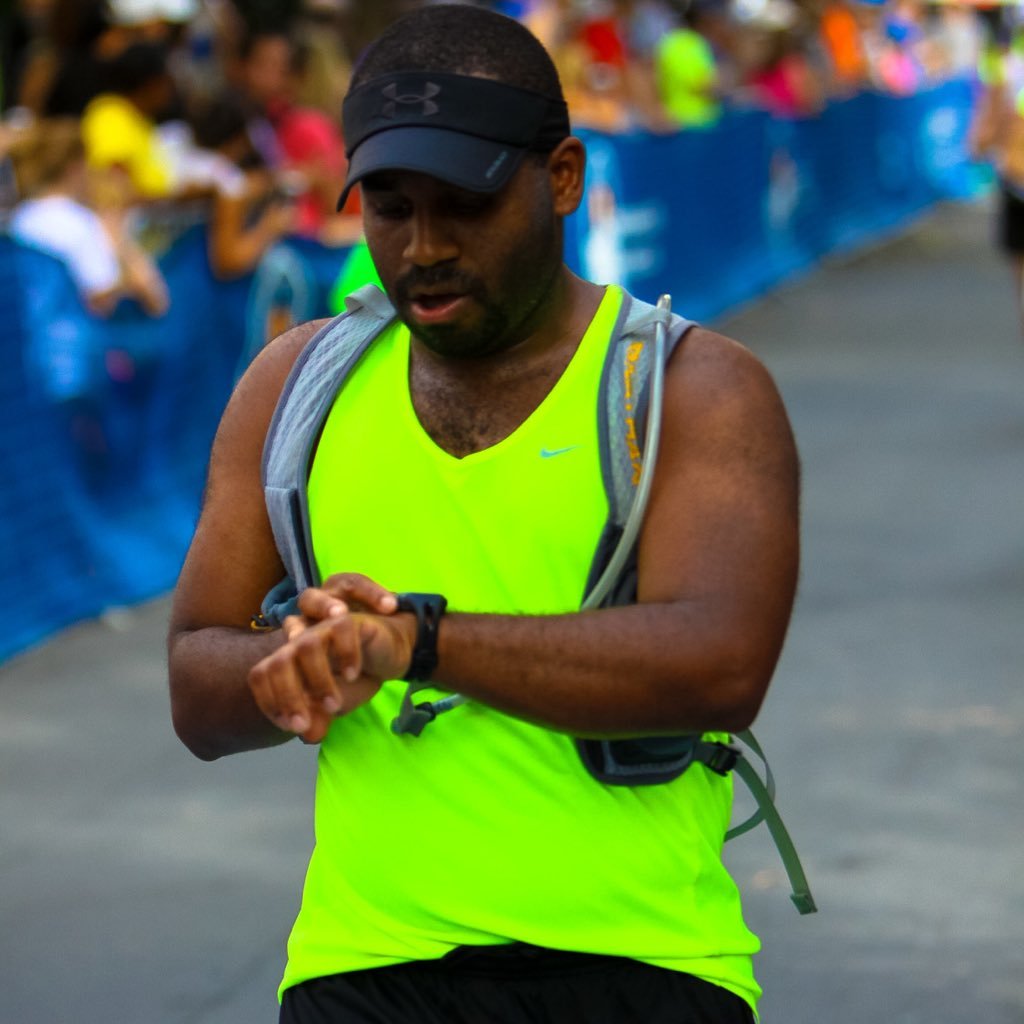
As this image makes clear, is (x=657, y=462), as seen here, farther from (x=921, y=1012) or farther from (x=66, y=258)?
(x=66, y=258)

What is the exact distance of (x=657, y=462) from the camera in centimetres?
236

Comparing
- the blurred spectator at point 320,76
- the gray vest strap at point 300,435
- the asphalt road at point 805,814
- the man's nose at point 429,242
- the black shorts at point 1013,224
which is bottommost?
the asphalt road at point 805,814

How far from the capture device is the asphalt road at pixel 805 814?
4762 millimetres

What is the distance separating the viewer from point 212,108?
10117mm

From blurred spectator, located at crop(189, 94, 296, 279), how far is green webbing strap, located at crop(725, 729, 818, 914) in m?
6.68

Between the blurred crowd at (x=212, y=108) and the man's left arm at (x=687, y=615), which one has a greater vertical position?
the blurred crowd at (x=212, y=108)

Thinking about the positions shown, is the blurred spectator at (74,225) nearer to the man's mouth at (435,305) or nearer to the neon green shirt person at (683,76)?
the man's mouth at (435,305)

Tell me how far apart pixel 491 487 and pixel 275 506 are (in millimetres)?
243

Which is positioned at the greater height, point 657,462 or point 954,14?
point 954,14

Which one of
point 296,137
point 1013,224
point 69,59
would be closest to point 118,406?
point 69,59

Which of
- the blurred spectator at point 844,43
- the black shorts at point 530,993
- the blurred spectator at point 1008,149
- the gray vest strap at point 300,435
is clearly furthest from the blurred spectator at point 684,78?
the black shorts at point 530,993

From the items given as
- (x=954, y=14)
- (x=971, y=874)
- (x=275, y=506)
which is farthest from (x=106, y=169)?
(x=954, y=14)

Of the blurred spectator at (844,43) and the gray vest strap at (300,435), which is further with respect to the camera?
the blurred spectator at (844,43)

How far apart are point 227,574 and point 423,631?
40cm
